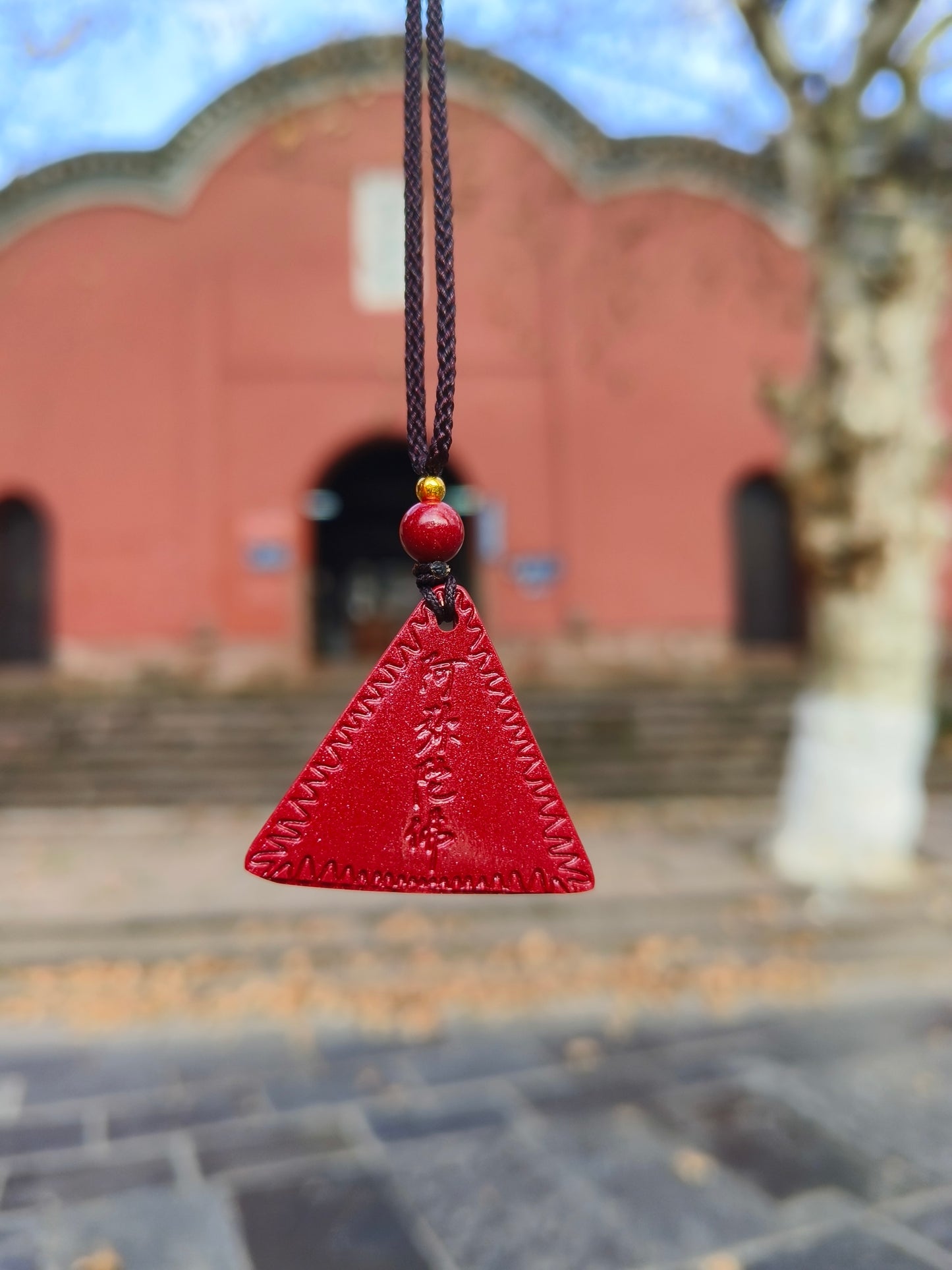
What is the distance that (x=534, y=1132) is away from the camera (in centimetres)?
320

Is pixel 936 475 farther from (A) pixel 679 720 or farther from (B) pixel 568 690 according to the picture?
(B) pixel 568 690

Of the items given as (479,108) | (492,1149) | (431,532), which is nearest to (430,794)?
(431,532)

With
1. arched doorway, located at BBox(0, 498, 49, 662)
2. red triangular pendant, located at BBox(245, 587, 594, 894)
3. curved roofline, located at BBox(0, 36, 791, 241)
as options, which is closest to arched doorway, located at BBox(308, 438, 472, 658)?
arched doorway, located at BBox(0, 498, 49, 662)

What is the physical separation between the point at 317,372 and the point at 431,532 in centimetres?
1212

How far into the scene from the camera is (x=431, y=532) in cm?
128

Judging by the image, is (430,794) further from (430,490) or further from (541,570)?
(541,570)

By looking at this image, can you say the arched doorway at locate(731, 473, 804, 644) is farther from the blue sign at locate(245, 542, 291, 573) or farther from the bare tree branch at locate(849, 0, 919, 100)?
the bare tree branch at locate(849, 0, 919, 100)

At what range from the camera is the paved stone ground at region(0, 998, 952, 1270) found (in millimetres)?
2574

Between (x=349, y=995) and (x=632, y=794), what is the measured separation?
16.2 feet

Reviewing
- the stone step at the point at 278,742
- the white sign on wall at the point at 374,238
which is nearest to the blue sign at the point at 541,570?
the stone step at the point at 278,742

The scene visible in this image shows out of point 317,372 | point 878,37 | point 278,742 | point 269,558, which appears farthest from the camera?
point 317,372

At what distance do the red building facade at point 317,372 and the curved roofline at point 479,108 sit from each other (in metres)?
0.03

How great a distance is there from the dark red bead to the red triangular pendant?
0.11 meters

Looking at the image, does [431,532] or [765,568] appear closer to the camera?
[431,532]
